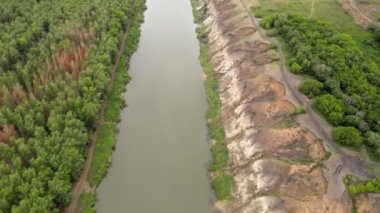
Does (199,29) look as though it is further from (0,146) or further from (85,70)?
(0,146)

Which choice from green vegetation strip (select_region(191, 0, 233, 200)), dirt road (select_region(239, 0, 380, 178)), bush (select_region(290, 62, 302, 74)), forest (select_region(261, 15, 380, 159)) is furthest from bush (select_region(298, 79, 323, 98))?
green vegetation strip (select_region(191, 0, 233, 200))

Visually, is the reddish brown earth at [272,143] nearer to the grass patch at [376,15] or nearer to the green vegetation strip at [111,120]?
the green vegetation strip at [111,120]

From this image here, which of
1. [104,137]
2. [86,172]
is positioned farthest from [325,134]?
[86,172]

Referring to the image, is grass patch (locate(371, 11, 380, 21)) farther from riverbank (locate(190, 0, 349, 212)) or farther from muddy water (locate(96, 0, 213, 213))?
muddy water (locate(96, 0, 213, 213))

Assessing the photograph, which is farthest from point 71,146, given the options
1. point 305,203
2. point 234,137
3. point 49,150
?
point 305,203

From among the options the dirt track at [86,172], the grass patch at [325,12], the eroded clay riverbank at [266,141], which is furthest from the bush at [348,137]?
the dirt track at [86,172]

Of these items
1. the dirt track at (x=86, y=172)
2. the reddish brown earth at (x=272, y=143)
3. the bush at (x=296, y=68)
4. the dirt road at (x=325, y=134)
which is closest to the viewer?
the reddish brown earth at (x=272, y=143)
